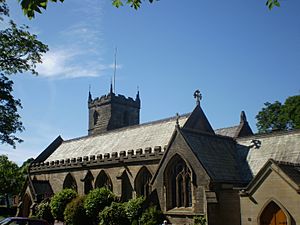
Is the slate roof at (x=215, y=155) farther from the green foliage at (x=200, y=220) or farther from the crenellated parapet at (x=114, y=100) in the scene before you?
the crenellated parapet at (x=114, y=100)

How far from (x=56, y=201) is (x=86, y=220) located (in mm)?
4134

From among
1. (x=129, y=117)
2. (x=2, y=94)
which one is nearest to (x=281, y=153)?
(x=2, y=94)

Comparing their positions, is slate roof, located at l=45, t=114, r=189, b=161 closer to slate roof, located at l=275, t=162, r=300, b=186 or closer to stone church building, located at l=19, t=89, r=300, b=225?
stone church building, located at l=19, t=89, r=300, b=225

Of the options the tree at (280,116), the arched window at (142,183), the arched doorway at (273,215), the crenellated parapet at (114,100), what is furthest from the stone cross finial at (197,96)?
the crenellated parapet at (114,100)

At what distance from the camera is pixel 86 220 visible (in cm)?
2931

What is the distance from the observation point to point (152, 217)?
80.0ft

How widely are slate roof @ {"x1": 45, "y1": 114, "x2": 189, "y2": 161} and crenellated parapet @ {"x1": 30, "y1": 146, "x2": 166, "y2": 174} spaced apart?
146 centimetres

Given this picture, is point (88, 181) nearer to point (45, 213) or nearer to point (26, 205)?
point (45, 213)

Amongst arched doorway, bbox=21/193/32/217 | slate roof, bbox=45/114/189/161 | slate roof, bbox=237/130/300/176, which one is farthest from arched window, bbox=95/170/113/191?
slate roof, bbox=237/130/300/176

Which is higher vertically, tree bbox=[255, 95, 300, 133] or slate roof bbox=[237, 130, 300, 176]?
tree bbox=[255, 95, 300, 133]

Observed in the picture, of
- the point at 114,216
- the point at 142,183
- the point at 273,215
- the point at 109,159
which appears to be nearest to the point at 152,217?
the point at 114,216

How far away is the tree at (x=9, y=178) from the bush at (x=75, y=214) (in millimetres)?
30983

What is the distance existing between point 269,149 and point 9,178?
43871 mm

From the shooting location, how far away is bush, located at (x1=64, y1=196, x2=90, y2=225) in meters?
28.8
